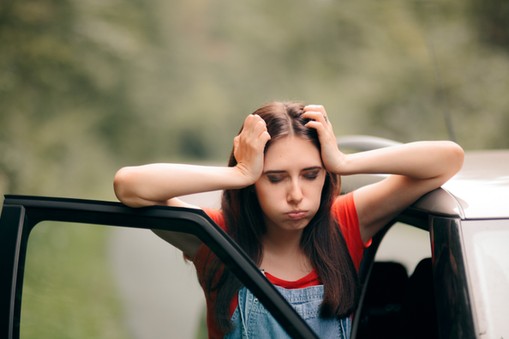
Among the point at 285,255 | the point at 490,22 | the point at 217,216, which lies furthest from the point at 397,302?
the point at 490,22

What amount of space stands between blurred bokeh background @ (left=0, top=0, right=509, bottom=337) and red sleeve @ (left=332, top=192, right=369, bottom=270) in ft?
12.6

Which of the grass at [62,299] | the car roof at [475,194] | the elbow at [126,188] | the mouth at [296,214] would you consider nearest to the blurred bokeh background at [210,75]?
the grass at [62,299]

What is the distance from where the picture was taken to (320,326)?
2334mm

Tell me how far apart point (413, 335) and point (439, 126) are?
10773 millimetres

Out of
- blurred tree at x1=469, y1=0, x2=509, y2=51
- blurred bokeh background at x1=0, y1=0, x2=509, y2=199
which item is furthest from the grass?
blurred tree at x1=469, y1=0, x2=509, y2=51

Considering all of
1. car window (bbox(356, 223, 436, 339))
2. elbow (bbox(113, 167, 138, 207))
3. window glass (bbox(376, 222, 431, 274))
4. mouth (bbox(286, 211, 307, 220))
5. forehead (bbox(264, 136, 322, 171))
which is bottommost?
car window (bbox(356, 223, 436, 339))

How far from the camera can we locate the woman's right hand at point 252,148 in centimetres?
222

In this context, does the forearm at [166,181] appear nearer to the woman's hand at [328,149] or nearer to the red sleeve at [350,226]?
the woman's hand at [328,149]

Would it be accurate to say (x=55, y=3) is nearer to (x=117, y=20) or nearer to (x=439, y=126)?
(x=117, y=20)

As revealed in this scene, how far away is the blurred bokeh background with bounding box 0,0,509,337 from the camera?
947cm

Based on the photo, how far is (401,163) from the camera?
2279mm

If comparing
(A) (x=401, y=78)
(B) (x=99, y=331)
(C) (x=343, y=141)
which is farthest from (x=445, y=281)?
(A) (x=401, y=78)

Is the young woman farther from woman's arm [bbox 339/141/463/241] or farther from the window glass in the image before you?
the window glass

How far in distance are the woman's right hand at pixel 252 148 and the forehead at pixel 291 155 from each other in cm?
5
